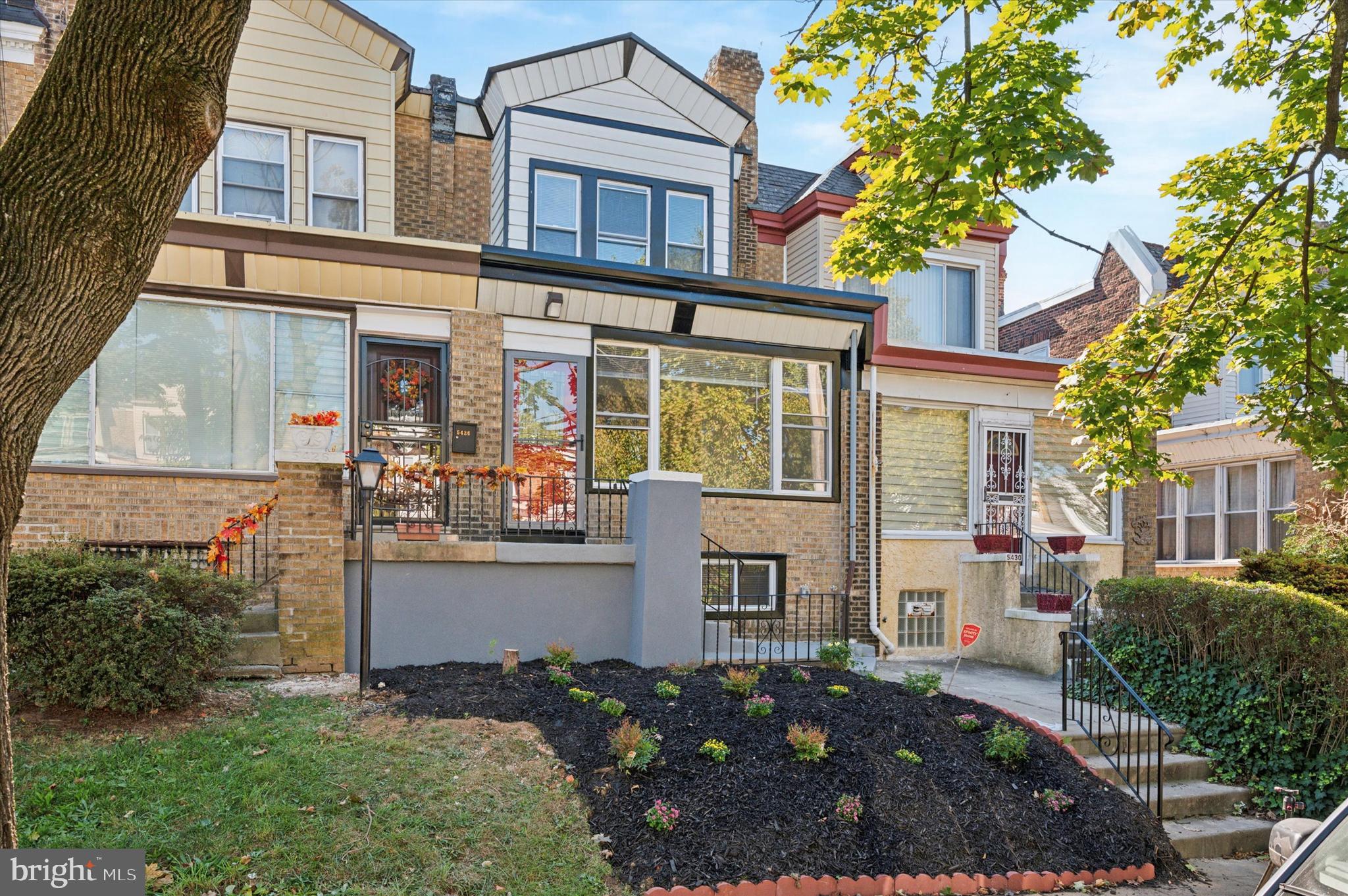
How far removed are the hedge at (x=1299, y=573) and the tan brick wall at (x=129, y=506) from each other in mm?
11320

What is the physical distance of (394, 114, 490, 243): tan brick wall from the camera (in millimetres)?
14102

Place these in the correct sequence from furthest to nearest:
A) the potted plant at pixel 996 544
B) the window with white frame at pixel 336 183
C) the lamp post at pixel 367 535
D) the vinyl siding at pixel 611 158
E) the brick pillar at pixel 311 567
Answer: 1. the potted plant at pixel 996 544
2. the vinyl siding at pixel 611 158
3. the window with white frame at pixel 336 183
4. the brick pillar at pixel 311 567
5. the lamp post at pixel 367 535

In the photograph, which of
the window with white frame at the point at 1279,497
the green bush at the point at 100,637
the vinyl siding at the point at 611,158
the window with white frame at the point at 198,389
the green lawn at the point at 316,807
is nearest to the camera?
the green lawn at the point at 316,807

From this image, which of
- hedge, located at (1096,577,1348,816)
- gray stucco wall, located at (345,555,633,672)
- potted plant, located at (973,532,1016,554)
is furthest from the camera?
potted plant, located at (973,532,1016,554)

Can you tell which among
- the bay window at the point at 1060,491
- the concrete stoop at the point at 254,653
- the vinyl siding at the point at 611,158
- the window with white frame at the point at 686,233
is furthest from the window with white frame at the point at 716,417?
the concrete stoop at the point at 254,653

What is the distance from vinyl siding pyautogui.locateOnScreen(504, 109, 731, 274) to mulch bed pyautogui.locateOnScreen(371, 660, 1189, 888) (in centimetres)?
762

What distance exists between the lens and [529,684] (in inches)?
342

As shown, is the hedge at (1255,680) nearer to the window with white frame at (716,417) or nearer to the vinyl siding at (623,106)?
the window with white frame at (716,417)

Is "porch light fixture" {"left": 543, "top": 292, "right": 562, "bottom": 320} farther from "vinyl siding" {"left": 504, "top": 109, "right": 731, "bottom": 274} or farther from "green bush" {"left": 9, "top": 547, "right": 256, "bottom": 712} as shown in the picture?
"green bush" {"left": 9, "top": 547, "right": 256, "bottom": 712}

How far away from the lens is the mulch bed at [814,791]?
20.2 feet

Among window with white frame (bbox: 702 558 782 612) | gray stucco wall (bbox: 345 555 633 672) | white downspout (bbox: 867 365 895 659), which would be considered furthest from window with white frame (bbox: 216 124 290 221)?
white downspout (bbox: 867 365 895 659)

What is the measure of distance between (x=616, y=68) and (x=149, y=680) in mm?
10710

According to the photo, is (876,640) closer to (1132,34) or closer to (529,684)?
(529,684)

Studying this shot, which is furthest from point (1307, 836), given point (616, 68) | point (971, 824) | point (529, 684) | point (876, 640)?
point (616, 68)
